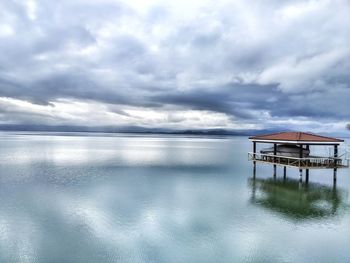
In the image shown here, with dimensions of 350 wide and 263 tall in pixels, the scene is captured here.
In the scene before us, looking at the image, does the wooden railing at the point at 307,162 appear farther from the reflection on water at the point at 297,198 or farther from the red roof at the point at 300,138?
the reflection on water at the point at 297,198

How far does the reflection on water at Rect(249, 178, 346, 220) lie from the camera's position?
70.2ft

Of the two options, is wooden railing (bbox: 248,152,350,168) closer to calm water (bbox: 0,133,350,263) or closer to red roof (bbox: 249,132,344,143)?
red roof (bbox: 249,132,344,143)

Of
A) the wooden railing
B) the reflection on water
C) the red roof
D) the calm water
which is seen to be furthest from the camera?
the red roof

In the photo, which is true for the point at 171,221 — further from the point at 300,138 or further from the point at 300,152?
the point at 300,138

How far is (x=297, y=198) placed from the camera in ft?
85.1

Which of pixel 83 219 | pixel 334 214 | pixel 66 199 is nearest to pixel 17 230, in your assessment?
Answer: pixel 83 219

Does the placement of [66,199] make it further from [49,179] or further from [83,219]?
[49,179]

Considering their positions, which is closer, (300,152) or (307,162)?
(307,162)

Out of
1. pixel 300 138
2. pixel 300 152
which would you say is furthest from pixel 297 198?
pixel 300 138

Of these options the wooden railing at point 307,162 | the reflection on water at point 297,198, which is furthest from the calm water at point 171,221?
the wooden railing at point 307,162

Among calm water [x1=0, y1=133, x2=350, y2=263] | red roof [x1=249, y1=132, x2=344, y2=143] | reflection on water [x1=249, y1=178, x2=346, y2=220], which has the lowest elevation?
reflection on water [x1=249, y1=178, x2=346, y2=220]

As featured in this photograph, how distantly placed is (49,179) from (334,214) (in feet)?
93.1

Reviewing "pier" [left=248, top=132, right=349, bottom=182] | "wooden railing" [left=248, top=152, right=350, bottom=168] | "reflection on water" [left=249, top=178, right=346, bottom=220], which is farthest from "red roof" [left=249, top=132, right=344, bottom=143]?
"reflection on water" [left=249, top=178, right=346, bottom=220]

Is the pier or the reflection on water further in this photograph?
the pier
